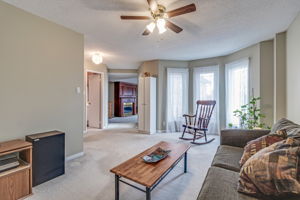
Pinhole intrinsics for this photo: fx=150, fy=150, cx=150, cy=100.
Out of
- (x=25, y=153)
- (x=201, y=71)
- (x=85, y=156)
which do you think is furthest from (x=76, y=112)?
(x=201, y=71)

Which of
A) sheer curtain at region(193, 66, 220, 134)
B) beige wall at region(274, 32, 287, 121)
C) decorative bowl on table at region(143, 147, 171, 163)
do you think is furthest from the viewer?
sheer curtain at region(193, 66, 220, 134)

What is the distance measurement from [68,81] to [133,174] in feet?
6.76

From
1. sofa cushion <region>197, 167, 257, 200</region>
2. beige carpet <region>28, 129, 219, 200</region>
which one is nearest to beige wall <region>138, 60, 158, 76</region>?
beige carpet <region>28, 129, 219, 200</region>

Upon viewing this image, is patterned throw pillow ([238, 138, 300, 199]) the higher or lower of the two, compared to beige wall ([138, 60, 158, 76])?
lower

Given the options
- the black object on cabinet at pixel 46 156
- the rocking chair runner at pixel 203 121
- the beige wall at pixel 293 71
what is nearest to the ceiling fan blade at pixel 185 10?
the beige wall at pixel 293 71

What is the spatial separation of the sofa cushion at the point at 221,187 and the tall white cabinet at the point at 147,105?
3.35 m

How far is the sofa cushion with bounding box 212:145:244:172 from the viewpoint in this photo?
60.4 inches

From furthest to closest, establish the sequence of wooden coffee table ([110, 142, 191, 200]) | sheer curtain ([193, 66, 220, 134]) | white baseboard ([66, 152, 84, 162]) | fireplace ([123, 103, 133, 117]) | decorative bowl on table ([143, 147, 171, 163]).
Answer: fireplace ([123, 103, 133, 117])
sheer curtain ([193, 66, 220, 134])
white baseboard ([66, 152, 84, 162])
decorative bowl on table ([143, 147, 171, 163])
wooden coffee table ([110, 142, 191, 200])

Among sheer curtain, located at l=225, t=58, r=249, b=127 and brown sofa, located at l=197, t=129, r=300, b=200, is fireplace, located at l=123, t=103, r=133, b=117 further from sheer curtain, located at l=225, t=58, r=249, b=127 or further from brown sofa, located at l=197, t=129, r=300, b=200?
brown sofa, located at l=197, t=129, r=300, b=200

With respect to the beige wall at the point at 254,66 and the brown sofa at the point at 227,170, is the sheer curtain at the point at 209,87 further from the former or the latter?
the brown sofa at the point at 227,170

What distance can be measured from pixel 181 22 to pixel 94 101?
4204mm

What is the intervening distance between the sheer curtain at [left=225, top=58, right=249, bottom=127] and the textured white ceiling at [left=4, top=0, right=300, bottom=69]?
0.55 metres

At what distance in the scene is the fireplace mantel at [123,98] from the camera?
8.88 metres

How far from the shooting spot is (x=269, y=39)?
313 cm
